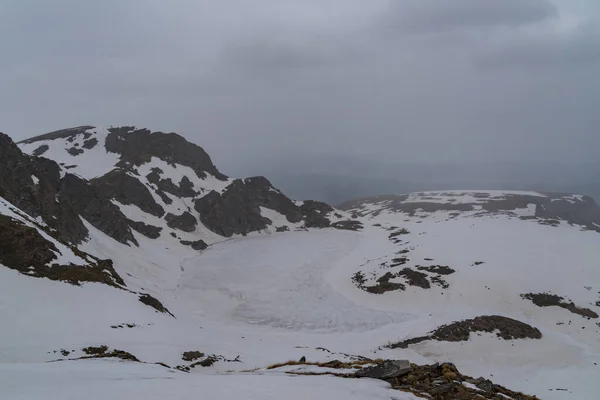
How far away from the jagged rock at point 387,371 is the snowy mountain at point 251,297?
6 cm

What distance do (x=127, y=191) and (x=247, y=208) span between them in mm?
30890

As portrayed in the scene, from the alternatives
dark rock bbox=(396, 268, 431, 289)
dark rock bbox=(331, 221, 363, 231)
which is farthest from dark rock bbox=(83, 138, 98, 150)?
dark rock bbox=(396, 268, 431, 289)

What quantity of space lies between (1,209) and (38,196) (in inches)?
799

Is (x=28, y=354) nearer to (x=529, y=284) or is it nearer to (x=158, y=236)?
(x=529, y=284)

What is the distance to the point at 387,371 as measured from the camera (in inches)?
442

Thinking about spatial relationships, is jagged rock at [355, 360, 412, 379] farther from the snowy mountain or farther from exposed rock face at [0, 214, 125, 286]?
exposed rock face at [0, 214, 125, 286]

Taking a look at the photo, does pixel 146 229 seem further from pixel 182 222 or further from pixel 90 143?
pixel 90 143

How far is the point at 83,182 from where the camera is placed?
65688mm

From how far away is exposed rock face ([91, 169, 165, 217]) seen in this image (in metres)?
80.9

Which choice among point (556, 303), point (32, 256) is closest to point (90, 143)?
point (32, 256)

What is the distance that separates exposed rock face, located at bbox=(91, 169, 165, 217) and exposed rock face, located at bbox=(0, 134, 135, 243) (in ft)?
57.3

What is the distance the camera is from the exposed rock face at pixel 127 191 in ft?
265

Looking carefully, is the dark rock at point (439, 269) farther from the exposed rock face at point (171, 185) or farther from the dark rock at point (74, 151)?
the dark rock at point (74, 151)

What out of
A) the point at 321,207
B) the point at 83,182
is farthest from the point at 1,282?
the point at 321,207
